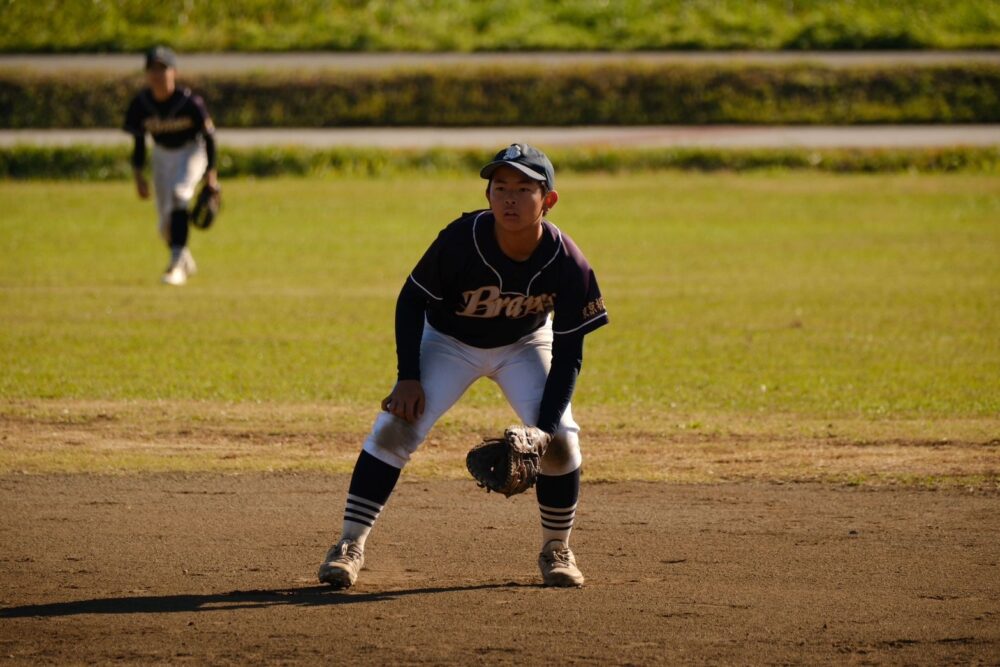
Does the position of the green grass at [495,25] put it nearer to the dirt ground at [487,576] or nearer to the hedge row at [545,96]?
the hedge row at [545,96]

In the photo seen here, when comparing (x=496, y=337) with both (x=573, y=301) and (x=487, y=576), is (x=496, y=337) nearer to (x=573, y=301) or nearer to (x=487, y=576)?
(x=573, y=301)

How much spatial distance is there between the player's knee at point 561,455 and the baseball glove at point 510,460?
190 mm

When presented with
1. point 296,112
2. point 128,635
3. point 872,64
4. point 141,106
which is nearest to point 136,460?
point 128,635

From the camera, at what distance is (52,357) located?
35.4 feet

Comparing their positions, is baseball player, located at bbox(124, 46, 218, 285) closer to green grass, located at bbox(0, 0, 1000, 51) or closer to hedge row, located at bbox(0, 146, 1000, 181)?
hedge row, located at bbox(0, 146, 1000, 181)

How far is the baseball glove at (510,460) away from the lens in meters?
5.21

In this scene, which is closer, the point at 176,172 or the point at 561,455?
the point at 561,455

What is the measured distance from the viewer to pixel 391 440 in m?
5.45

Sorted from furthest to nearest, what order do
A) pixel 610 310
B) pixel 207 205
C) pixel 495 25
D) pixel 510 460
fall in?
1. pixel 495 25
2. pixel 207 205
3. pixel 610 310
4. pixel 510 460

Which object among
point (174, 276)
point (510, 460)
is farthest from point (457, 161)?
point (510, 460)

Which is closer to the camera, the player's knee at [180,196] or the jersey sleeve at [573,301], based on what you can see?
the jersey sleeve at [573,301]

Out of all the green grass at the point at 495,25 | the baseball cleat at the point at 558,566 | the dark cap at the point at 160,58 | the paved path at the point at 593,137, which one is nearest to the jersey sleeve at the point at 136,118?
the dark cap at the point at 160,58

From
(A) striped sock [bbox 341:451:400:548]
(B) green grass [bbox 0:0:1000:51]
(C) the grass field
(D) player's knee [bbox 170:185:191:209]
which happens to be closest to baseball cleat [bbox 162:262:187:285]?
(C) the grass field

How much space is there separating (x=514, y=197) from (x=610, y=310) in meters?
8.00
